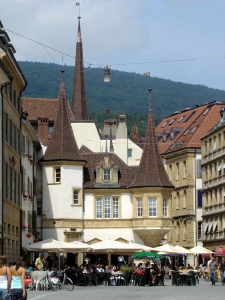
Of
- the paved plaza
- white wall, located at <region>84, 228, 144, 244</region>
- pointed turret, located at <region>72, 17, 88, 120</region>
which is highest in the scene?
pointed turret, located at <region>72, 17, 88, 120</region>

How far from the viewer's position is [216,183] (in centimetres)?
10062

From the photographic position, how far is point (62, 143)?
80812mm

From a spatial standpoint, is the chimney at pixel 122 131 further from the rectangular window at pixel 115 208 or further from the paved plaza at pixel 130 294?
the paved plaza at pixel 130 294

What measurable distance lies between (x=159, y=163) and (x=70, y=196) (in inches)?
348

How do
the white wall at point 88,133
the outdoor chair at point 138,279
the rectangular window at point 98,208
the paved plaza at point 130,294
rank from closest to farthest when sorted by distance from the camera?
the paved plaza at point 130,294, the outdoor chair at point 138,279, the rectangular window at point 98,208, the white wall at point 88,133

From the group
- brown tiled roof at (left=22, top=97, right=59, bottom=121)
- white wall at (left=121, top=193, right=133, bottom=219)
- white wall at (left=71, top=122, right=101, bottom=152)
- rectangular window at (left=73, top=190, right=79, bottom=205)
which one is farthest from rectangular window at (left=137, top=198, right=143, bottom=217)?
white wall at (left=71, top=122, right=101, bottom=152)

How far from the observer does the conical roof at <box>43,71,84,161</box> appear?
80.4 metres

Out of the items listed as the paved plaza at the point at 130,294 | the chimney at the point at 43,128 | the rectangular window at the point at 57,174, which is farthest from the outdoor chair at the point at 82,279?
the chimney at the point at 43,128

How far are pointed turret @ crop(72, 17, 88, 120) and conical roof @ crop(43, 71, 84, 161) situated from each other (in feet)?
155

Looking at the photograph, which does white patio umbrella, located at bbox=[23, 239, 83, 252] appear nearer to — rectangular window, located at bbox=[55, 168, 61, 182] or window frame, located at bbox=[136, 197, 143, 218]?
rectangular window, located at bbox=[55, 168, 61, 182]

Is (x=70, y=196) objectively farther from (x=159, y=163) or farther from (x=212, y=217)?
(x=212, y=217)

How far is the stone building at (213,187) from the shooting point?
98.1 metres

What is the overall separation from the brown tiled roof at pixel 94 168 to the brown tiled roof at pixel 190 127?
26.2 metres

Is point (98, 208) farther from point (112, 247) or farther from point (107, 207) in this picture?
point (112, 247)
